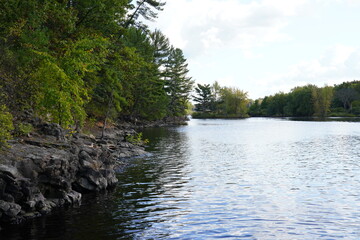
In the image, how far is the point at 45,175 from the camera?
618 inches

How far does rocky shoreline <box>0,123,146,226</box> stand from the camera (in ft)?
43.8

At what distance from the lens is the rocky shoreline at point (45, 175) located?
43.8 feet

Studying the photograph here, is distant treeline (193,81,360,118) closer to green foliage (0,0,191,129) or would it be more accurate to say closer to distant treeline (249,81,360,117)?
distant treeline (249,81,360,117)

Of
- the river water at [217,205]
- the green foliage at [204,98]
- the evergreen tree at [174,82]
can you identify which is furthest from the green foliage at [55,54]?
the green foliage at [204,98]

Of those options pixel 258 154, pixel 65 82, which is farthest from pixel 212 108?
pixel 65 82

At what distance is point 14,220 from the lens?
13.0m

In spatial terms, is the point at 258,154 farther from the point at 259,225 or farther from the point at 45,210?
the point at 45,210

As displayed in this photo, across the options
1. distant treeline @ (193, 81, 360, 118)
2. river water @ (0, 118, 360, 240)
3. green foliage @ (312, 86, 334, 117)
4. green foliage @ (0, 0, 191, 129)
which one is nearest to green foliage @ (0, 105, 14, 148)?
green foliage @ (0, 0, 191, 129)

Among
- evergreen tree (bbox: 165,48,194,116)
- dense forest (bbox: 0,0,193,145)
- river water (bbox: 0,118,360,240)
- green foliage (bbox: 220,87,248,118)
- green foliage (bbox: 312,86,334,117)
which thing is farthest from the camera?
green foliage (bbox: 220,87,248,118)

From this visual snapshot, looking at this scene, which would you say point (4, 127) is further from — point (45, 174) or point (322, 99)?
point (322, 99)

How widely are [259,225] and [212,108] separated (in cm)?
15486

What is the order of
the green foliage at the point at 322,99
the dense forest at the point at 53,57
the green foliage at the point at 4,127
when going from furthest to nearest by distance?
1. the green foliage at the point at 322,99
2. the dense forest at the point at 53,57
3. the green foliage at the point at 4,127

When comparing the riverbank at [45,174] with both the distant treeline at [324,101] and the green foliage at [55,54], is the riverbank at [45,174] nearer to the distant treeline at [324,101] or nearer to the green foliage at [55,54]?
the green foliage at [55,54]

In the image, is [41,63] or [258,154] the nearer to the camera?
[41,63]
